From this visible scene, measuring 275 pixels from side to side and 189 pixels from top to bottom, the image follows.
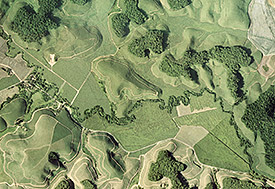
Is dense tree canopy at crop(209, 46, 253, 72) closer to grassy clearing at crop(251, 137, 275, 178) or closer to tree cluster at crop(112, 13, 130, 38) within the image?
grassy clearing at crop(251, 137, 275, 178)

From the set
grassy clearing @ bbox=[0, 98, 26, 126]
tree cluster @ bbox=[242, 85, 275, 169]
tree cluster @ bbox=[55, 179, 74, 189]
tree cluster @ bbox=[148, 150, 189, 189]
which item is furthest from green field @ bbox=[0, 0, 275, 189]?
tree cluster @ bbox=[148, 150, 189, 189]

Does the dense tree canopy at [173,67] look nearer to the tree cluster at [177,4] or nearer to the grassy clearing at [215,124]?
the grassy clearing at [215,124]

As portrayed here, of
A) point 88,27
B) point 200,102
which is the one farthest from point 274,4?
point 88,27

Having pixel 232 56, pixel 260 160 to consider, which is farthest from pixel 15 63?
pixel 260 160

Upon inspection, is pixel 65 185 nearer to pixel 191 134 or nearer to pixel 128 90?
pixel 128 90

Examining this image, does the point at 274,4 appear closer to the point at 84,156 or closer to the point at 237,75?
the point at 237,75

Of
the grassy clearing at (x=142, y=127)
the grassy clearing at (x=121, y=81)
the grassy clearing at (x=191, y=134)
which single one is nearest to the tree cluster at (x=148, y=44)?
the grassy clearing at (x=121, y=81)
